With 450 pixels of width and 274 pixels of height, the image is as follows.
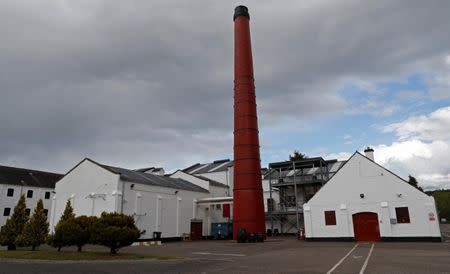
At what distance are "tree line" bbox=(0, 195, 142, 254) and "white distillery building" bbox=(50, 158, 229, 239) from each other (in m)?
9.95

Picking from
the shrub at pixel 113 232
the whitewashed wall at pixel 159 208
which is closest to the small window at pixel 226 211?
the whitewashed wall at pixel 159 208

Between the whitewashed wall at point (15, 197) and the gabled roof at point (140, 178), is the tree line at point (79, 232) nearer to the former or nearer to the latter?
the gabled roof at point (140, 178)

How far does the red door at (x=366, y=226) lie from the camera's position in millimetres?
28994

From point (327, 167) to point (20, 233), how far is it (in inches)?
1354

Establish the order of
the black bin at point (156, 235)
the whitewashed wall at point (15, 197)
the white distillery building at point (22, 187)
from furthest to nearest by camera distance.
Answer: the white distillery building at point (22, 187)
the whitewashed wall at point (15, 197)
the black bin at point (156, 235)

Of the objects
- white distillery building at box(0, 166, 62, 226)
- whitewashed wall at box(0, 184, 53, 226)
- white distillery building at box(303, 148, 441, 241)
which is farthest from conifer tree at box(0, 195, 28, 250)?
whitewashed wall at box(0, 184, 53, 226)

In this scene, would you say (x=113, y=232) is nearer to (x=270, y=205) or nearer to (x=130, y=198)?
(x=130, y=198)

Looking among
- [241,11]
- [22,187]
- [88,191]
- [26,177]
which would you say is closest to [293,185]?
[241,11]

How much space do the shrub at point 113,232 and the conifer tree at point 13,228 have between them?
28.8 feet

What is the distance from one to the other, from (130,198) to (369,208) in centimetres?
2197

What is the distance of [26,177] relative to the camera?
5466cm

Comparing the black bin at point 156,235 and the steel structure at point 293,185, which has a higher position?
the steel structure at point 293,185

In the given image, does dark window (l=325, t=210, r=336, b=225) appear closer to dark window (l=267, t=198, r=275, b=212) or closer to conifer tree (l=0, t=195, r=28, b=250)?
dark window (l=267, t=198, r=275, b=212)

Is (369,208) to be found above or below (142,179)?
below
